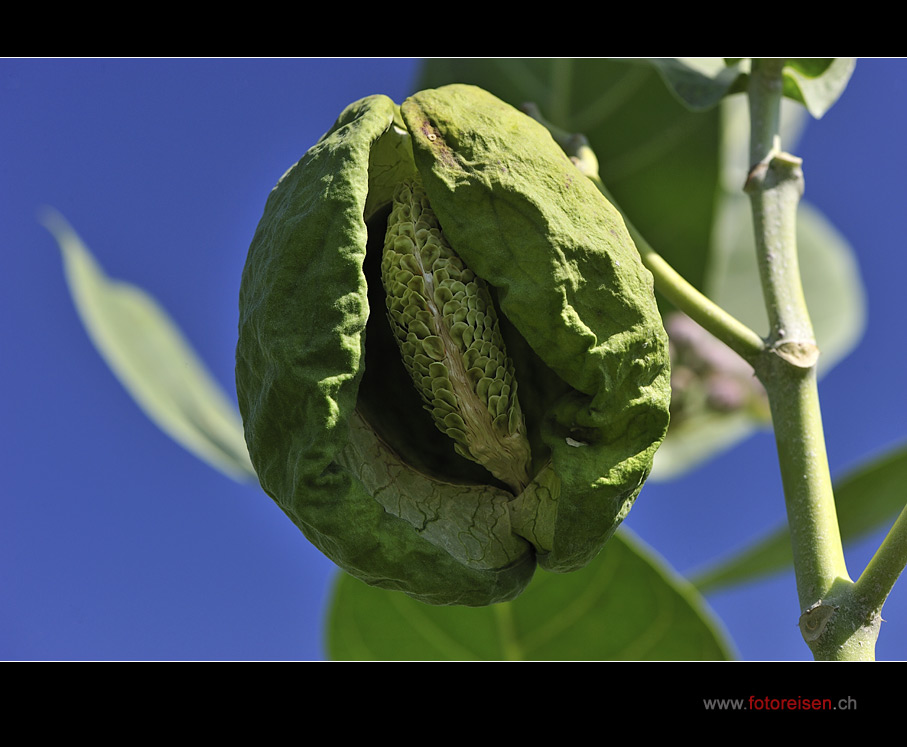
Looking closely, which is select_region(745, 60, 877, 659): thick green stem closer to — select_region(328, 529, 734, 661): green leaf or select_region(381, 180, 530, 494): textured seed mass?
select_region(381, 180, 530, 494): textured seed mass

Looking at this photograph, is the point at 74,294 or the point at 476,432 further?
the point at 74,294

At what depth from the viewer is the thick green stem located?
0.99 m

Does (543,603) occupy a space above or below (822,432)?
above

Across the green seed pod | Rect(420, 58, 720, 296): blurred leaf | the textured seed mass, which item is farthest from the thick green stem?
Rect(420, 58, 720, 296): blurred leaf

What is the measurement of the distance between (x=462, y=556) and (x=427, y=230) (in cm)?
33

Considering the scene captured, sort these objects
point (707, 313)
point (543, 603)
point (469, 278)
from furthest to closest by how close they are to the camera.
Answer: point (543, 603)
point (707, 313)
point (469, 278)

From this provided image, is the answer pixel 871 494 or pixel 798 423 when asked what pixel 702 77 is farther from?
pixel 871 494

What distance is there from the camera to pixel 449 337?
103cm

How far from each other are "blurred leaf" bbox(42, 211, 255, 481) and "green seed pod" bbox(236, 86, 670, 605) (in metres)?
1.01

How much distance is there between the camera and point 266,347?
0.96 meters

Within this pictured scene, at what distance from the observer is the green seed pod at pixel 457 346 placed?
3.08ft

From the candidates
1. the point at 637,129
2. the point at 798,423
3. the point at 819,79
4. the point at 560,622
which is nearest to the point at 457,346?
the point at 798,423
